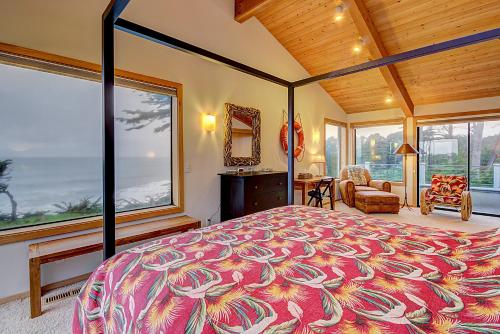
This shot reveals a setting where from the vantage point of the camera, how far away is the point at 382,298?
729mm

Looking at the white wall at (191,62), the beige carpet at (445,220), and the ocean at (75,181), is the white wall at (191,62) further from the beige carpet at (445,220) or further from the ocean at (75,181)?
the beige carpet at (445,220)

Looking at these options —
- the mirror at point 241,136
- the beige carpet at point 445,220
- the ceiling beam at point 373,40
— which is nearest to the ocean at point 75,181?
the mirror at point 241,136

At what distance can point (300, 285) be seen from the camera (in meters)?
0.81

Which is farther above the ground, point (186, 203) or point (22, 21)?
point (22, 21)

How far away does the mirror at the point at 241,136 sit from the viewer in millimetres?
3716

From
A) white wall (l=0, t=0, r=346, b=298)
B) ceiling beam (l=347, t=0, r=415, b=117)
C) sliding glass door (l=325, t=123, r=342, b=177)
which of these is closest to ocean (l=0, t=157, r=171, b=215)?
white wall (l=0, t=0, r=346, b=298)

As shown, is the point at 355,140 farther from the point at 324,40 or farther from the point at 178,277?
the point at 178,277

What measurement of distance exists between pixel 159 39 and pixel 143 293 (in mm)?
1552

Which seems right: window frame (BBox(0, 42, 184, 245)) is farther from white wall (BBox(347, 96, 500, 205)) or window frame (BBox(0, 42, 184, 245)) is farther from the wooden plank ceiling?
white wall (BBox(347, 96, 500, 205))

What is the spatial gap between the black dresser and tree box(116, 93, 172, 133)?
3.64 feet

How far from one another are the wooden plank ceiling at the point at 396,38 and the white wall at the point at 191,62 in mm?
416

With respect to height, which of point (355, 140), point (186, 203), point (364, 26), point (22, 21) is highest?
point (364, 26)

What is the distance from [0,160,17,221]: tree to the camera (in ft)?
6.84

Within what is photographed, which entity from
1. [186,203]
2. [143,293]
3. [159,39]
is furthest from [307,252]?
[186,203]
